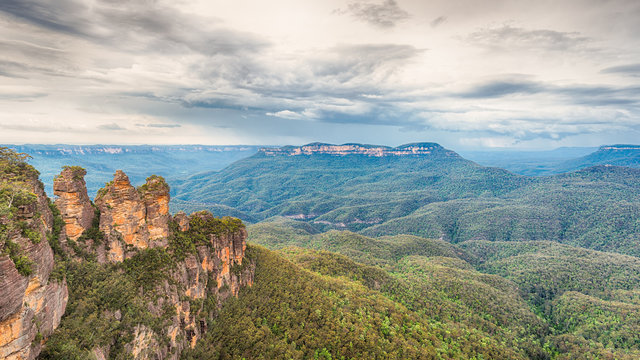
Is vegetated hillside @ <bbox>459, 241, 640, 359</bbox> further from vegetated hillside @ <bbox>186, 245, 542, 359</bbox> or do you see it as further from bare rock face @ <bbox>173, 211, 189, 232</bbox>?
bare rock face @ <bbox>173, 211, 189, 232</bbox>

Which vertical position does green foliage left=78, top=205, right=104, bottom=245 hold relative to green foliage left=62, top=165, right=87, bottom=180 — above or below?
below

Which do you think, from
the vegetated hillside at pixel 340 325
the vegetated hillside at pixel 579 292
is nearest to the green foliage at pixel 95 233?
the vegetated hillside at pixel 340 325

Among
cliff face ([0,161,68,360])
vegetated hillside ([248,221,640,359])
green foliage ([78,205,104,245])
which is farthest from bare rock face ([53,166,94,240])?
vegetated hillside ([248,221,640,359])

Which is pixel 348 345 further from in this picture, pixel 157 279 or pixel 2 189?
pixel 2 189

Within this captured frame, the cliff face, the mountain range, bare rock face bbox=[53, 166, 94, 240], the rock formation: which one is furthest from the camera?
bare rock face bbox=[53, 166, 94, 240]

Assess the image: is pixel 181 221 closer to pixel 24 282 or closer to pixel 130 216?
pixel 130 216

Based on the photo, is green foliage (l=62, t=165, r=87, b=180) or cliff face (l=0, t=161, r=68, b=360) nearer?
Answer: cliff face (l=0, t=161, r=68, b=360)

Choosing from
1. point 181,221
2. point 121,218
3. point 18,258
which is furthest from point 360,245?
A: point 18,258

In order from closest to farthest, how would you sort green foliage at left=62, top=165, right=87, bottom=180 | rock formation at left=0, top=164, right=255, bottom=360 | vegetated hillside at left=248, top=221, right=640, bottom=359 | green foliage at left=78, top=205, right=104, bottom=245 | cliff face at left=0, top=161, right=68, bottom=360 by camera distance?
cliff face at left=0, top=161, right=68, bottom=360, rock formation at left=0, top=164, right=255, bottom=360, green foliage at left=62, top=165, right=87, bottom=180, green foliage at left=78, top=205, right=104, bottom=245, vegetated hillside at left=248, top=221, right=640, bottom=359
